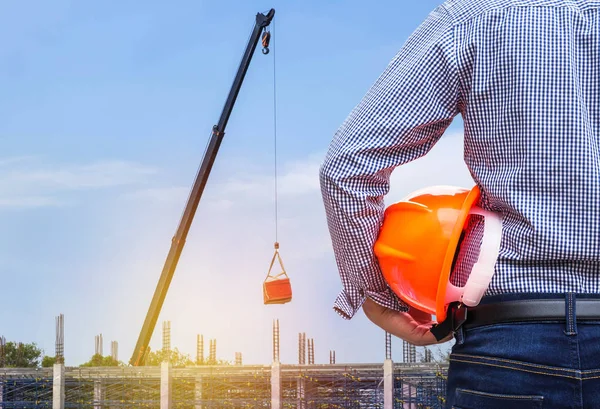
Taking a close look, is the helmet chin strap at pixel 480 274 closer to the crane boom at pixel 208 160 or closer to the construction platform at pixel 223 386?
the crane boom at pixel 208 160

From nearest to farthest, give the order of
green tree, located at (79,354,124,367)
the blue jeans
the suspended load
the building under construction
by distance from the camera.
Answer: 1. the blue jeans
2. the suspended load
3. the building under construction
4. green tree, located at (79,354,124,367)

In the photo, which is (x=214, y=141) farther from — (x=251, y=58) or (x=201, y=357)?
(x=201, y=357)

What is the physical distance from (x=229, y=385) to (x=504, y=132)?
5215 cm

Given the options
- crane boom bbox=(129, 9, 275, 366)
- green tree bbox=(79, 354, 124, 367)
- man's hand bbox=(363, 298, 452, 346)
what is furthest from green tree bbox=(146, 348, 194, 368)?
man's hand bbox=(363, 298, 452, 346)

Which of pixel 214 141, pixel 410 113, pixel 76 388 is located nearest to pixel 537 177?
pixel 410 113

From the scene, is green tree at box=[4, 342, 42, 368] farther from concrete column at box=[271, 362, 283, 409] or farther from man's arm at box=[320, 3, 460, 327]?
man's arm at box=[320, 3, 460, 327]

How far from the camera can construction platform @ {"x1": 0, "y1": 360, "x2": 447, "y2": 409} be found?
50.4 m

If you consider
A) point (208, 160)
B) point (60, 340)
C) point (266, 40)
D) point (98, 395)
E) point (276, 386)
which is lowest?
point (98, 395)

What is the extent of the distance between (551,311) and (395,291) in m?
0.30

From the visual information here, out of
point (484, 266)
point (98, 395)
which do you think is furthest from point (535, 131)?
point (98, 395)

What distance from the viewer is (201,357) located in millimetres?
55750

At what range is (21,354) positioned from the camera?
56844 mm

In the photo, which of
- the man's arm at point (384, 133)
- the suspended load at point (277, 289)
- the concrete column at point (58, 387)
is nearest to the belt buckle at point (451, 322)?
the man's arm at point (384, 133)

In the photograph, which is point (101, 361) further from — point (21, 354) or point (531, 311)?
point (531, 311)
